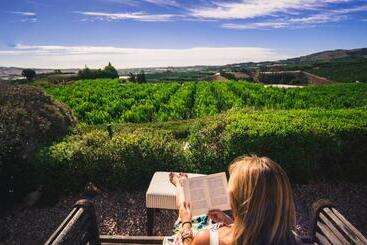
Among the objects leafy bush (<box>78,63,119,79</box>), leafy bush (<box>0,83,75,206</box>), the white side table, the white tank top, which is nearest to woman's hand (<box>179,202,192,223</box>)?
the white tank top

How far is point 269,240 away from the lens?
2594 millimetres

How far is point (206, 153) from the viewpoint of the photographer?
746 cm

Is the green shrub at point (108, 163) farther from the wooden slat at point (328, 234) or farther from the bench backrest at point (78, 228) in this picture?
the wooden slat at point (328, 234)

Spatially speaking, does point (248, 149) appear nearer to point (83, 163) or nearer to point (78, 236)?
point (83, 163)

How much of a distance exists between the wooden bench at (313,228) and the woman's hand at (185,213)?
3.17 ft

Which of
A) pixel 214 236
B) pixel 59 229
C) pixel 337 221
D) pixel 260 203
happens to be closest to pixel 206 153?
pixel 337 221

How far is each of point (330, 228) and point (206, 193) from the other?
3.82 ft

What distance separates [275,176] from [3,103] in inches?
303

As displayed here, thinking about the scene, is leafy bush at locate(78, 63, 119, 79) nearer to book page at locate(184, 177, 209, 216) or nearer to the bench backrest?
the bench backrest

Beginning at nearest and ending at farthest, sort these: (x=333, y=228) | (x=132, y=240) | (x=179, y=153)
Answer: (x=333, y=228) → (x=132, y=240) → (x=179, y=153)

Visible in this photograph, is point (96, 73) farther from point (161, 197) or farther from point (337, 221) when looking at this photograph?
point (337, 221)

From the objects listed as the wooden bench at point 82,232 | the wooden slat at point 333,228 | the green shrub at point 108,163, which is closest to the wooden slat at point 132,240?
the wooden bench at point 82,232

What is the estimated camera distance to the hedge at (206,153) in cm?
734

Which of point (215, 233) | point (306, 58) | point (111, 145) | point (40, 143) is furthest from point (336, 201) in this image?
point (306, 58)
